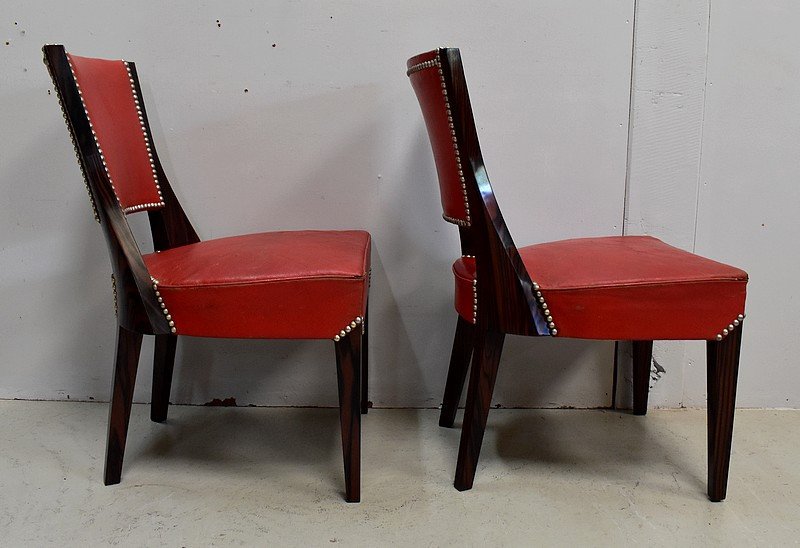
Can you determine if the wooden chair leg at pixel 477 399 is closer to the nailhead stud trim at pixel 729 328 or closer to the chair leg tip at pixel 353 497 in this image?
the chair leg tip at pixel 353 497

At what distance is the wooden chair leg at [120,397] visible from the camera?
55.2 inches

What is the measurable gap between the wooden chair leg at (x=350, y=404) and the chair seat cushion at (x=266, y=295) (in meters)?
0.04

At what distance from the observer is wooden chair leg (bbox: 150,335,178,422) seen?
67.9 inches

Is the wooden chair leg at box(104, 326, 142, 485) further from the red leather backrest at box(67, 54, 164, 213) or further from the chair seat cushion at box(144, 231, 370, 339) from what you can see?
the red leather backrest at box(67, 54, 164, 213)

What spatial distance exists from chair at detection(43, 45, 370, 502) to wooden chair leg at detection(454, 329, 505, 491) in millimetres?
222

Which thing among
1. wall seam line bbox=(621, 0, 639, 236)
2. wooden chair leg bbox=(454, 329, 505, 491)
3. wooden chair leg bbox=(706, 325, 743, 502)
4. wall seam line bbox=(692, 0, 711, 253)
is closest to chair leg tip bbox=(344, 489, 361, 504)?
wooden chair leg bbox=(454, 329, 505, 491)

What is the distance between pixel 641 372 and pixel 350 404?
0.84 meters

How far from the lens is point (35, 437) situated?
1672 mm

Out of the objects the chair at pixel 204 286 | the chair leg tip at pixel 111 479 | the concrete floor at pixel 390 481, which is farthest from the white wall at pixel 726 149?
the chair leg tip at pixel 111 479

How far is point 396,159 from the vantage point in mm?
1771

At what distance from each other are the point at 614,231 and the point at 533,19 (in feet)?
1.87

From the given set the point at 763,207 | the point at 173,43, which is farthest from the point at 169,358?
the point at 763,207

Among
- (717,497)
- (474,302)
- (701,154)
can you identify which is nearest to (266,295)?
(474,302)

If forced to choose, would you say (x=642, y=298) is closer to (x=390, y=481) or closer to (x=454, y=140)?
(x=454, y=140)
